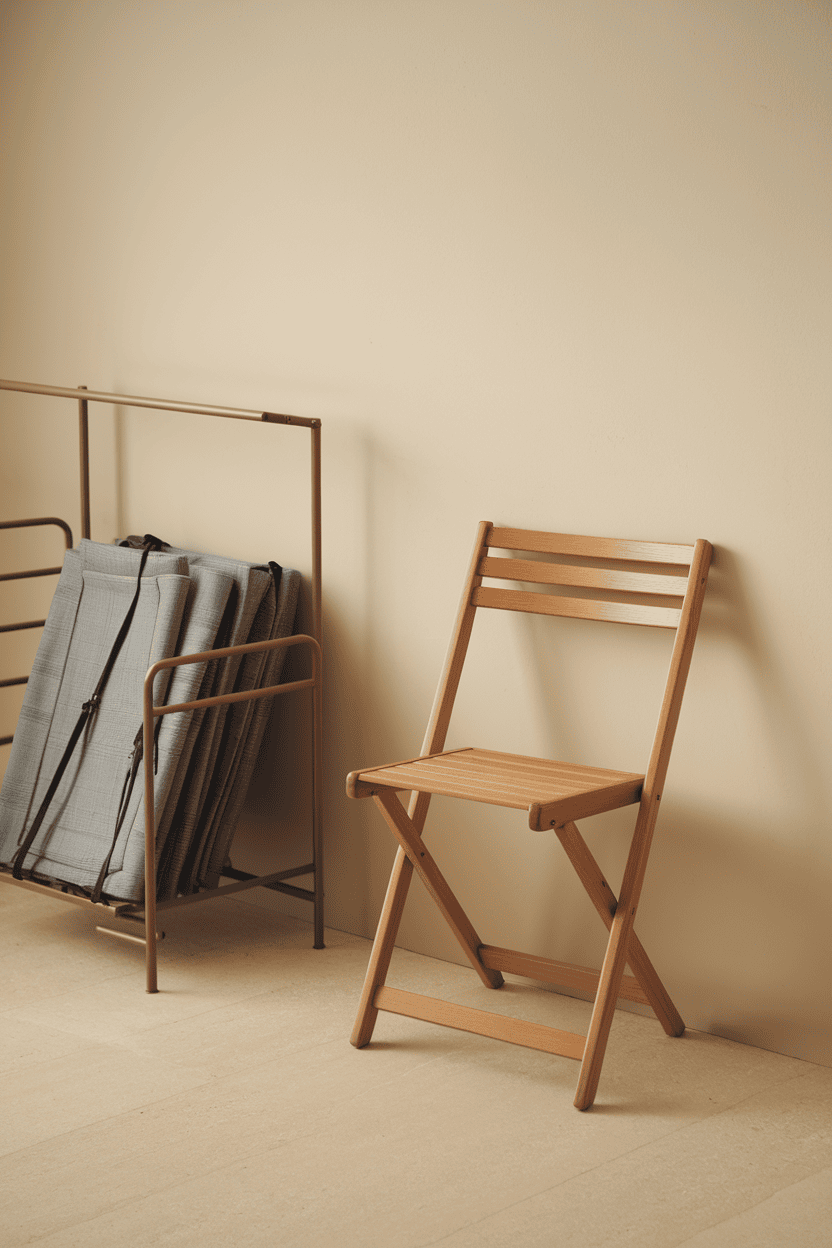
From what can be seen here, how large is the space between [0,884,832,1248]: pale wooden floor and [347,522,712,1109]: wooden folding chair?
0.33 feet

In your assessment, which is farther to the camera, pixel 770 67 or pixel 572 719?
pixel 572 719

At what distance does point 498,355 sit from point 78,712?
4.33 ft

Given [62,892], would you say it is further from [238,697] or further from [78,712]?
[238,697]

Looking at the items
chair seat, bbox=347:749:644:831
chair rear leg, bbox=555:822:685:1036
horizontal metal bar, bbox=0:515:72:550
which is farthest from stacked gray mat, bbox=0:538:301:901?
chair rear leg, bbox=555:822:685:1036

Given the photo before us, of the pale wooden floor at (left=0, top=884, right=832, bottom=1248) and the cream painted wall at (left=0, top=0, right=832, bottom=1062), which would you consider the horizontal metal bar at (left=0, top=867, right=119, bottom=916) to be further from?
the cream painted wall at (left=0, top=0, right=832, bottom=1062)

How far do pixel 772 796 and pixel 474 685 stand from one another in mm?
725

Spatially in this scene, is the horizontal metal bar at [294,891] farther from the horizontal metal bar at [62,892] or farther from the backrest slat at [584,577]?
the backrest slat at [584,577]

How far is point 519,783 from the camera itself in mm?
2521

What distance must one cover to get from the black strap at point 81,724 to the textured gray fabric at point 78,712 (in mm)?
15

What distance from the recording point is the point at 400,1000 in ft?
8.88

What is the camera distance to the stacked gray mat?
3.13m

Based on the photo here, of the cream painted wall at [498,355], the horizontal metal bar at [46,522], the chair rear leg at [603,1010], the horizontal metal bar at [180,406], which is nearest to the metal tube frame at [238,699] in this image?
the horizontal metal bar at [180,406]

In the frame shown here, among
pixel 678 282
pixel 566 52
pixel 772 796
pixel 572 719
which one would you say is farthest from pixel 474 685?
pixel 566 52

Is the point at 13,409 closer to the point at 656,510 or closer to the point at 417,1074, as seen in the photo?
the point at 656,510
